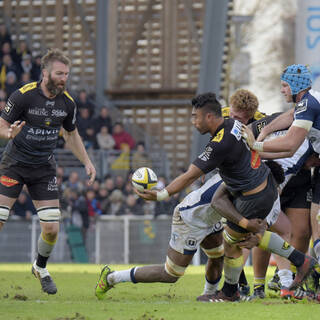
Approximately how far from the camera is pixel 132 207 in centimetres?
2017

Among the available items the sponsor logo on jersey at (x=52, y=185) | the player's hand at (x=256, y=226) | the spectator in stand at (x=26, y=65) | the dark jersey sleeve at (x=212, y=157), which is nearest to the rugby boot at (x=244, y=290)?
the player's hand at (x=256, y=226)

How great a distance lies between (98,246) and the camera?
19.7 meters

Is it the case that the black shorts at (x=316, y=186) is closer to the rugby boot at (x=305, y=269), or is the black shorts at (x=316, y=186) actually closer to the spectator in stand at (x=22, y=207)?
the rugby boot at (x=305, y=269)

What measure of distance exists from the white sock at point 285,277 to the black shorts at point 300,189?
3.09ft

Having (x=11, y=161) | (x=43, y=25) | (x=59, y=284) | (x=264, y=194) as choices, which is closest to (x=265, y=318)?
(x=264, y=194)

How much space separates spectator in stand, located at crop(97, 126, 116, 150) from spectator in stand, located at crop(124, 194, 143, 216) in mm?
2487

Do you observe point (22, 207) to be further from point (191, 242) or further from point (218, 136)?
point (218, 136)

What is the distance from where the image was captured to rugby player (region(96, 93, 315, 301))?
852 centimetres

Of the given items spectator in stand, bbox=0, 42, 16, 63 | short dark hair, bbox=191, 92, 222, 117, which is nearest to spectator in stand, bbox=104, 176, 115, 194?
spectator in stand, bbox=0, 42, 16, 63

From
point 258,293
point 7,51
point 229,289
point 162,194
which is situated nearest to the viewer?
point 162,194

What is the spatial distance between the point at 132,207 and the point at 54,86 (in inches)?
401

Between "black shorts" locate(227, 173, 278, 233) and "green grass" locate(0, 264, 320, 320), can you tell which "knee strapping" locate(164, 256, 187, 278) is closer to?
"green grass" locate(0, 264, 320, 320)

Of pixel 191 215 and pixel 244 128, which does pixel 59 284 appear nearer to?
pixel 191 215

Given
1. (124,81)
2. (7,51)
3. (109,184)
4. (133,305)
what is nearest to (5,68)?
(7,51)
